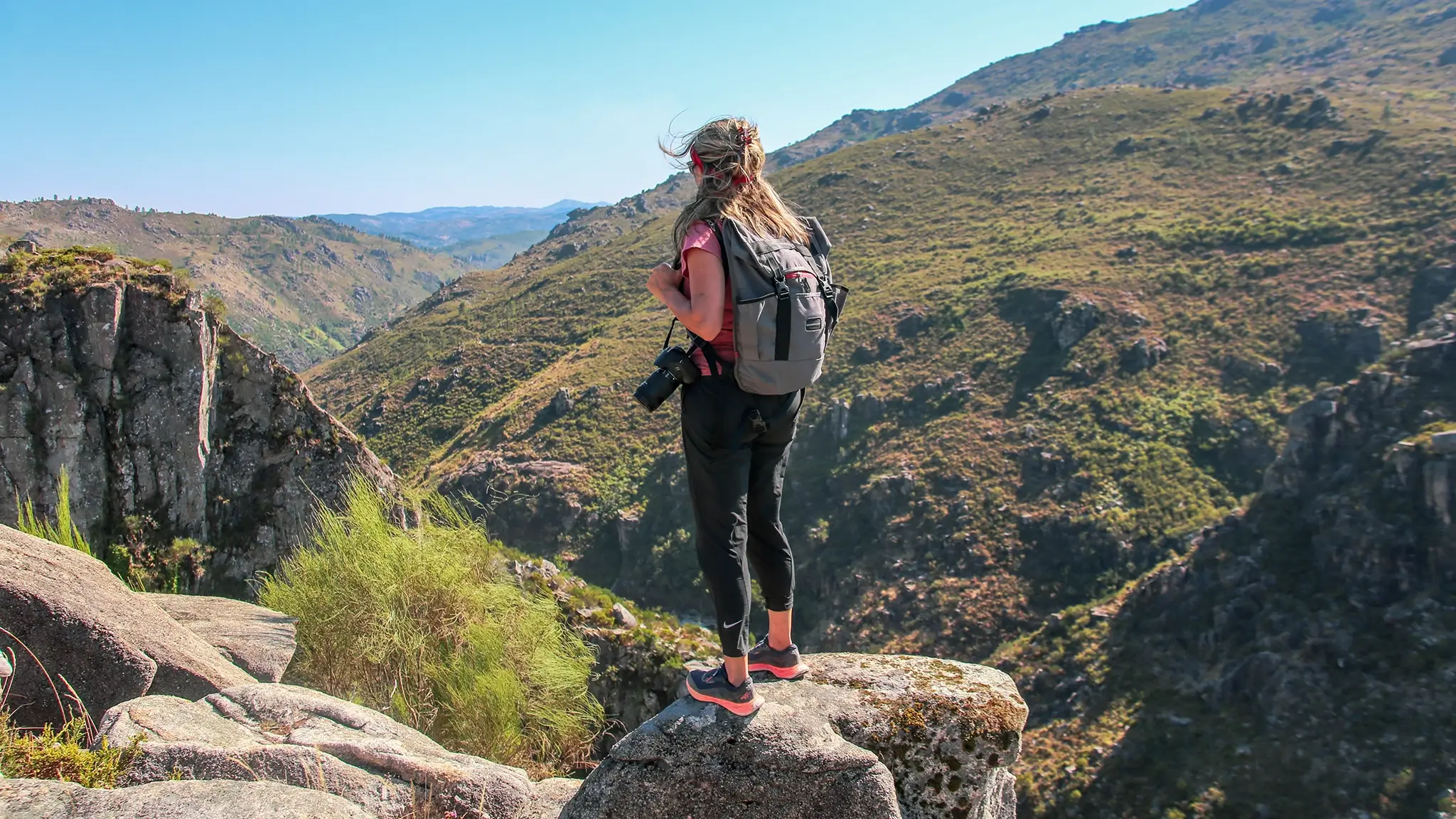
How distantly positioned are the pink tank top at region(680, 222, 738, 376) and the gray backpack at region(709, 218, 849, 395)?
3cm

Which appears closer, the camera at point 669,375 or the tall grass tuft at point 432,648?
the camera at point 669,375

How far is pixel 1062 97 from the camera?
81125mm

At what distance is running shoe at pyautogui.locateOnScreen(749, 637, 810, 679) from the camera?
3939 mm

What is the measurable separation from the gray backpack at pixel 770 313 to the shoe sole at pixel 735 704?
137 centimetres

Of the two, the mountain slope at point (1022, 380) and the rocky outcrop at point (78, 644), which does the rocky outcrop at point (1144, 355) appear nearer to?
the mountain slope at point (1022, 380)

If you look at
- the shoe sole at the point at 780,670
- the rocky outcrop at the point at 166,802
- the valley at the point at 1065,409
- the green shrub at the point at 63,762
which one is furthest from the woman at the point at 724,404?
the valley at the point at 1065,409

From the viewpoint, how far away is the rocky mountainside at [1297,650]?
63.9 ft

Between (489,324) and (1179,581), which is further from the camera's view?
(489,324)

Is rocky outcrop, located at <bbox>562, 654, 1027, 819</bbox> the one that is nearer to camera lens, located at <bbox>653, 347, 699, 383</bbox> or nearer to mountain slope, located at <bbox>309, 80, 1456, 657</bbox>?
camera lens, located at <bbox>653, 347, 699, 383</bbox>

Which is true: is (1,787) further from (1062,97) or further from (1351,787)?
(1062,97)

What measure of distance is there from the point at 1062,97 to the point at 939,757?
90699 millimetres

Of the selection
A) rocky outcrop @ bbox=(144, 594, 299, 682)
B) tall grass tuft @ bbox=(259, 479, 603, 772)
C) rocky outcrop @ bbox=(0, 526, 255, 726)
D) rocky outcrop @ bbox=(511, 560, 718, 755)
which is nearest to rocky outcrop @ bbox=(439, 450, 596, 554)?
rocky outcrop @ bbox=(511, 560, 718, 755)

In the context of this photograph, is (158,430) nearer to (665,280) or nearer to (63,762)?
(63,762)

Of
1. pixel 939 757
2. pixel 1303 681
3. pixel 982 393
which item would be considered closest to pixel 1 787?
pixel 939 757
